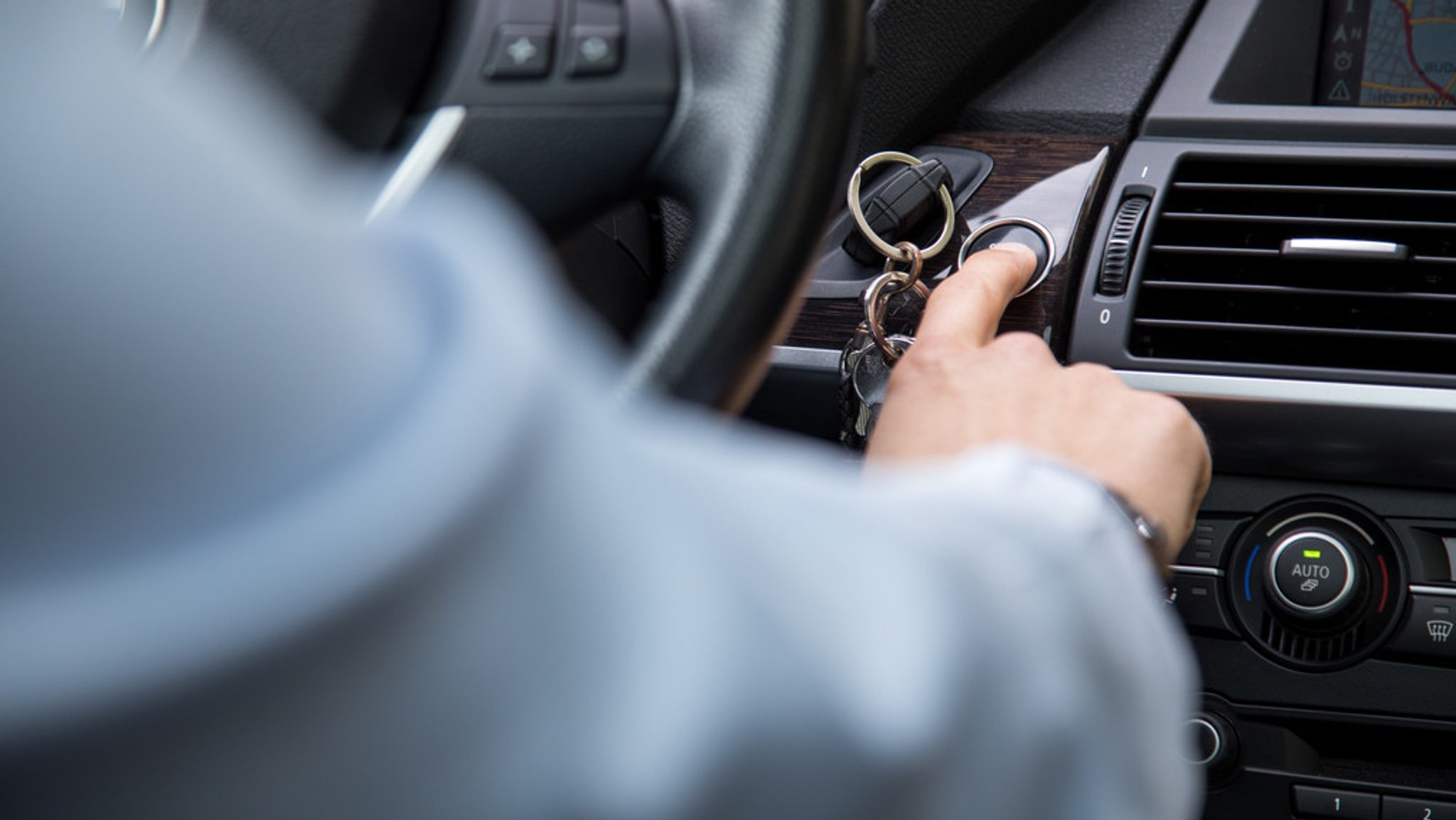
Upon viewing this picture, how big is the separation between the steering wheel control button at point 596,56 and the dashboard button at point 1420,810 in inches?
32.4

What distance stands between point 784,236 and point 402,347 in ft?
1.73

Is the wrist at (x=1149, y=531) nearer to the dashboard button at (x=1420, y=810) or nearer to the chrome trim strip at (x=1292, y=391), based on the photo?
the chrome trim strip at (x=1292, y=391)

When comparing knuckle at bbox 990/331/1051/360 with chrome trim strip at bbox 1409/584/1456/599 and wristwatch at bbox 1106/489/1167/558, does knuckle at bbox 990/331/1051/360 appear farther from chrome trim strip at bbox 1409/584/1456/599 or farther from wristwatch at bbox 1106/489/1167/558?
chrome trim strip at bbox 1409/584/1456/599

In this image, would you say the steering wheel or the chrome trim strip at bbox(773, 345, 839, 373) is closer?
the steering wheel

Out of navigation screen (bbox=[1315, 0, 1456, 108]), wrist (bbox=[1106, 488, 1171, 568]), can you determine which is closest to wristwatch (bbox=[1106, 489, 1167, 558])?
wrist (bbox=[1106, 488, 1171, 568])

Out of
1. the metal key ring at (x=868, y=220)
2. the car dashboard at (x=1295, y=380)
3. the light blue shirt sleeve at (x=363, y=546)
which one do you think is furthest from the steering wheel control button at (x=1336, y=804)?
the light blue shirt sleeve at (x=363, y=546)

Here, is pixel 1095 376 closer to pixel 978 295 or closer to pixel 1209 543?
pixel 978 295

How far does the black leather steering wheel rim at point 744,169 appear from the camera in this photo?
709 millimetres

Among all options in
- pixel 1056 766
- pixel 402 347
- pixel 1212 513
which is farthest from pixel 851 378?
pixel 402 347

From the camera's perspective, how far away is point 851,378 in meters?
1.10

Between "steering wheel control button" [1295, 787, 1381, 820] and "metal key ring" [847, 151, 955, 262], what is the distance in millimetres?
533

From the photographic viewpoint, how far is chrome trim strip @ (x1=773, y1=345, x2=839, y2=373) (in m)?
1.22

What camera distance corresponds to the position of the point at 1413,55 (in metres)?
1.36

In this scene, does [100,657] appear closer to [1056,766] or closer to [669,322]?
[1056,766]
